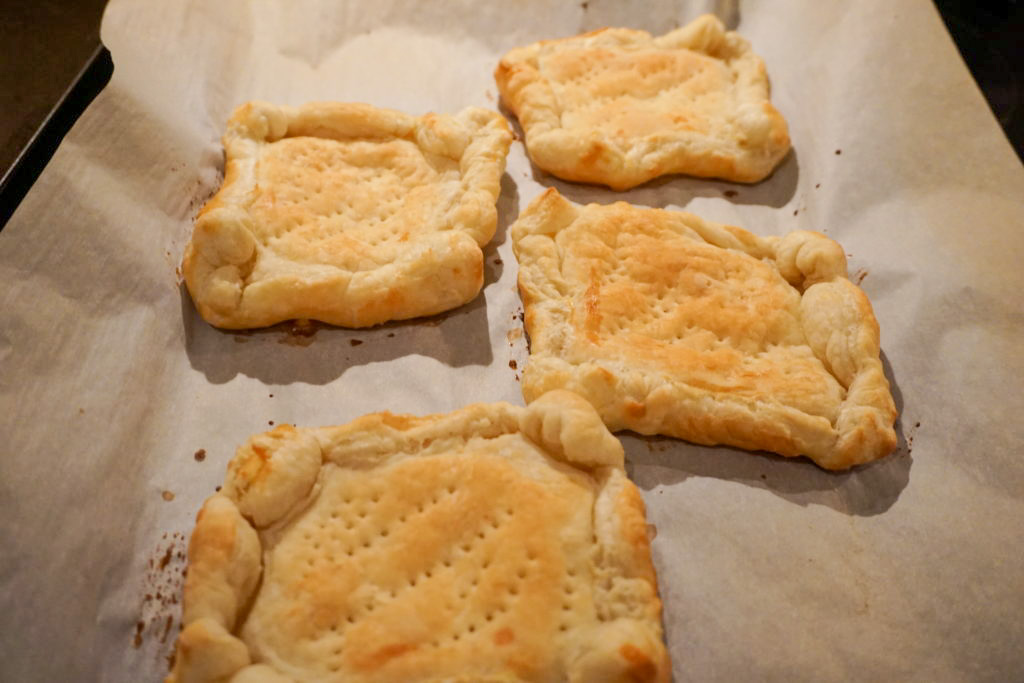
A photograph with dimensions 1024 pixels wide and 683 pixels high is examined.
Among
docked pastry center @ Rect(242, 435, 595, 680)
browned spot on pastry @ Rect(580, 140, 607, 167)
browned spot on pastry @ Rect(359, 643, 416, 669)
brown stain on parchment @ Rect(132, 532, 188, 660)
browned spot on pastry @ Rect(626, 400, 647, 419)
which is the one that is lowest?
brown stain on parchment @ Rect(132, 532, 188, 660)

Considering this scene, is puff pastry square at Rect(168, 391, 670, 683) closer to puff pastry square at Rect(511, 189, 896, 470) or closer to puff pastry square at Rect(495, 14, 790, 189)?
puff pastry square at Rect(511, 189, 896, 470)

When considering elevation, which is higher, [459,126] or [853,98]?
[853,98]

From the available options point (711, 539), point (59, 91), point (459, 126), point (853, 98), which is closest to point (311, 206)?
point (459, 126)

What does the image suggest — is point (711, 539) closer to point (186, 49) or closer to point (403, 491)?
point (403, 491)

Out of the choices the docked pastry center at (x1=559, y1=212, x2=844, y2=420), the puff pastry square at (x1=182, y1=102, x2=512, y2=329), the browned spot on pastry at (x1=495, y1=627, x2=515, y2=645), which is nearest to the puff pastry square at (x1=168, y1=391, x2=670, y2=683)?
the browned spot on pastry at (x1=495, y1=627, x2=515, y2=645)

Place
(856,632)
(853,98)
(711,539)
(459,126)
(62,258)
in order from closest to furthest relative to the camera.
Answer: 1. (856,632)
2. (711,539)
3. (62,258)
4. (459,126)
5. (853,98)

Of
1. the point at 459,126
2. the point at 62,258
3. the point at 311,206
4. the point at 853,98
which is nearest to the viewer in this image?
the point at 62,258

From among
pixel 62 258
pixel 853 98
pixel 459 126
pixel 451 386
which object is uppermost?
pixel 853 98
